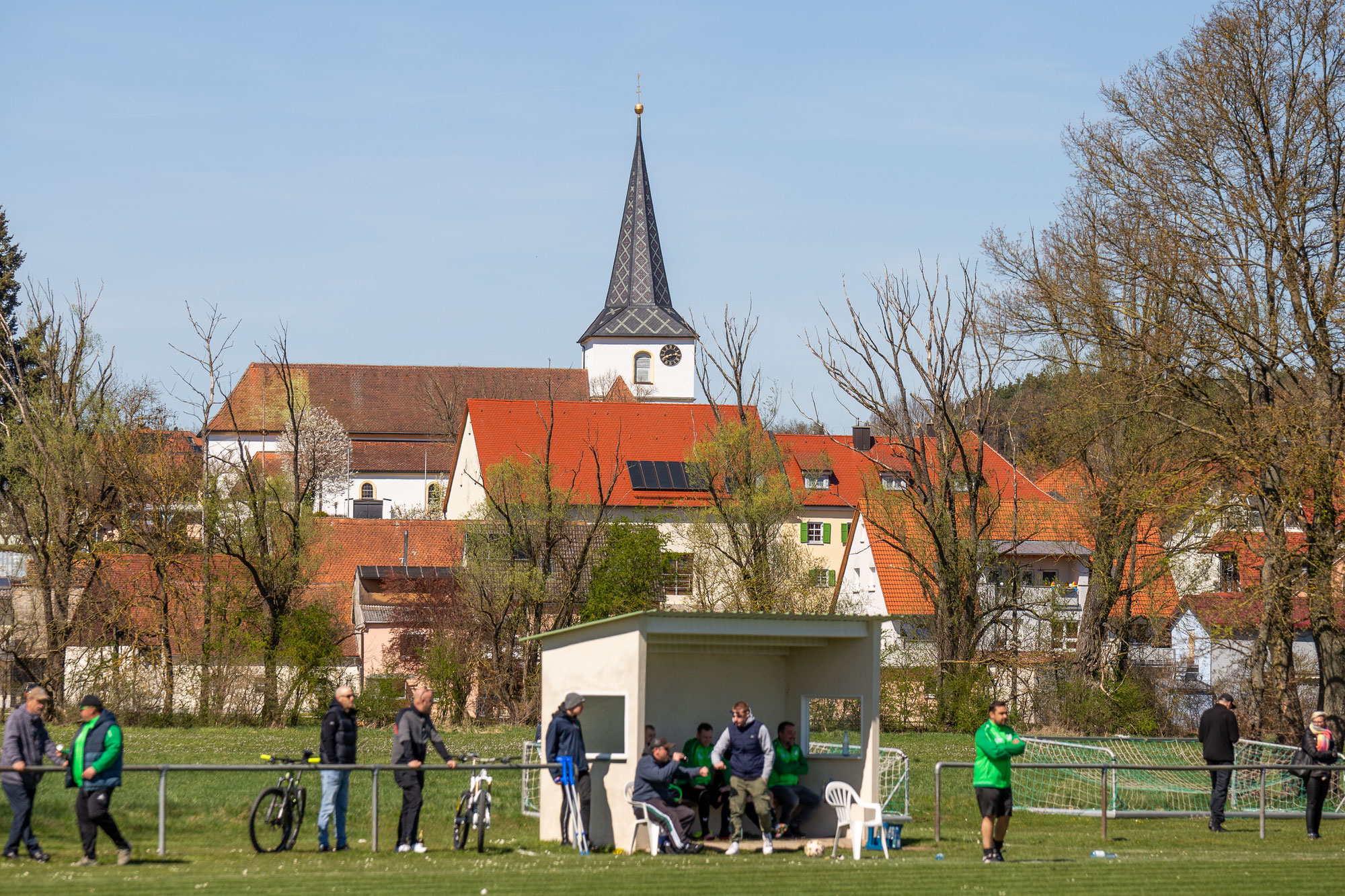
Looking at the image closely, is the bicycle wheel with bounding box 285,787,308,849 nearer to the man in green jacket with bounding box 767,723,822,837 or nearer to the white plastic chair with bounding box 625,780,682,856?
the white plastic chair with bounding box 625,780,682,856

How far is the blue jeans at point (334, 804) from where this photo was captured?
13164mm

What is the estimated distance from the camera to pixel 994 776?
1270cm

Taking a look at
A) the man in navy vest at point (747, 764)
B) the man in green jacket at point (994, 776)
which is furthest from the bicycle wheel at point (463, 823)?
the man in green jacket at point (994, 776)

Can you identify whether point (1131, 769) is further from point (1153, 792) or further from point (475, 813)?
point (475, 813)

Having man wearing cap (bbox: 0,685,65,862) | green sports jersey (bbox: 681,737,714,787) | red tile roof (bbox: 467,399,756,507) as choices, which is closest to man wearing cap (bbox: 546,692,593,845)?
green sports jersey (bbox: 681,737,714,787)

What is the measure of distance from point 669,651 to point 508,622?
24.3 meters

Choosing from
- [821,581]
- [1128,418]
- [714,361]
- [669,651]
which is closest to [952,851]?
[669,651]

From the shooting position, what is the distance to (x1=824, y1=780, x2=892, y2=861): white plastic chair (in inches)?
512

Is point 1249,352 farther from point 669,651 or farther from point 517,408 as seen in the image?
point 517,408

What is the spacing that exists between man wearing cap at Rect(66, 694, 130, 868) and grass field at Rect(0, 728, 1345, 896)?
318 mm

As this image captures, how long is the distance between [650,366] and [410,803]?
93607 mm

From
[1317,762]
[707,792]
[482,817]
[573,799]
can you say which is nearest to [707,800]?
[707,792]

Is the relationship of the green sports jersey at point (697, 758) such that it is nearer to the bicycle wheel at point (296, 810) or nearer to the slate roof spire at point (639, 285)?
the bicycle wheel at point (296, 810)

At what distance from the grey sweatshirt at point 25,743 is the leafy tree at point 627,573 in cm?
2780
